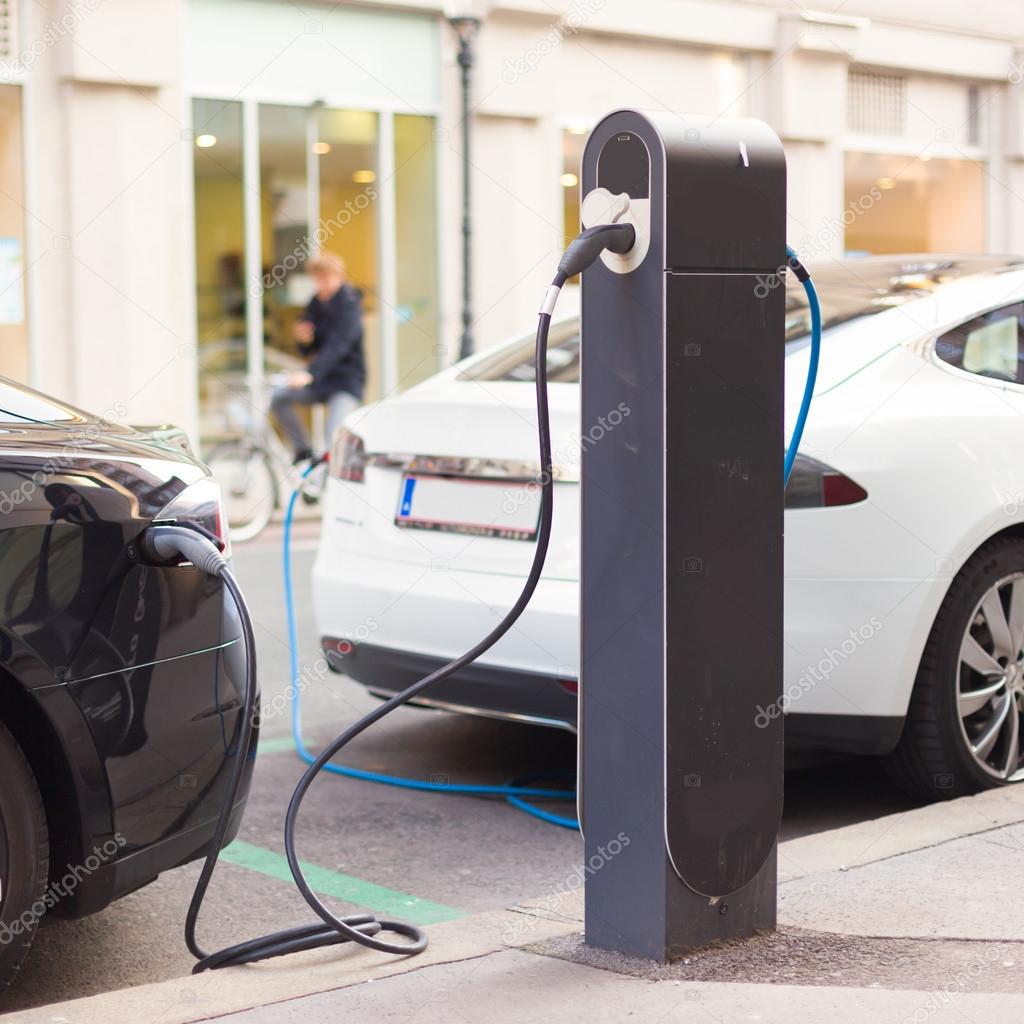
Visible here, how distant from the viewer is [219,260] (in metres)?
14.9

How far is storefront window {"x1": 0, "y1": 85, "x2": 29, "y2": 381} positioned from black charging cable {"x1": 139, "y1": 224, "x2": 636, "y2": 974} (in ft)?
36.5

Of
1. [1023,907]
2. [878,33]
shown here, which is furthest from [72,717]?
[878,33]

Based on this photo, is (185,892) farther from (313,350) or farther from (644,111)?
(313,350)

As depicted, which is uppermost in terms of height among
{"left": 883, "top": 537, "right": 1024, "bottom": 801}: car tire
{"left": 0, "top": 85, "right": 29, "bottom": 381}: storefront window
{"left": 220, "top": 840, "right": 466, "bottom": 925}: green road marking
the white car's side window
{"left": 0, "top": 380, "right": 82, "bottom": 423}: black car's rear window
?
{"left": 0, "top": 85, "right": 29, "bottom": 381}: storefront window

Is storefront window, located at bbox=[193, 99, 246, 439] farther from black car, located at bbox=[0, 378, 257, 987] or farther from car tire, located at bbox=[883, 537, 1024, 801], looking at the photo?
black car, located at bbox=[0, 378, 257, 987]

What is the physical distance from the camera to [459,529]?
4.67 metres

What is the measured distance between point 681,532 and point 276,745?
118 inches

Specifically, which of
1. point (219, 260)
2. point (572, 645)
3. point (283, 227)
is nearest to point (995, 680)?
point (572, 645)

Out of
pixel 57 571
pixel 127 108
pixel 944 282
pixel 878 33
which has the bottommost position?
pixel 57 571

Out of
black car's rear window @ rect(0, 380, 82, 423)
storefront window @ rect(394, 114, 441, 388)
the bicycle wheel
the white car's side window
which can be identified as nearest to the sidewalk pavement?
black car's rear window @ rect(0, 380, 82, 423)

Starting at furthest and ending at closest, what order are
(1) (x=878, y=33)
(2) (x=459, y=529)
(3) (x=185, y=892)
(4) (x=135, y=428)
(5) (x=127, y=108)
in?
(1) (x=878, y=33) < (5) (x=127, y=108) < (2) (x=459, y=529) < (3) (x=185, y=892) < (4) (x=135, y=428)

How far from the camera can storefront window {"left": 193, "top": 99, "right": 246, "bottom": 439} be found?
14789mm

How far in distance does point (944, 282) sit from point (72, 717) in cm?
300

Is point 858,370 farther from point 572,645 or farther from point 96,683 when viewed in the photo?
point 96,683
